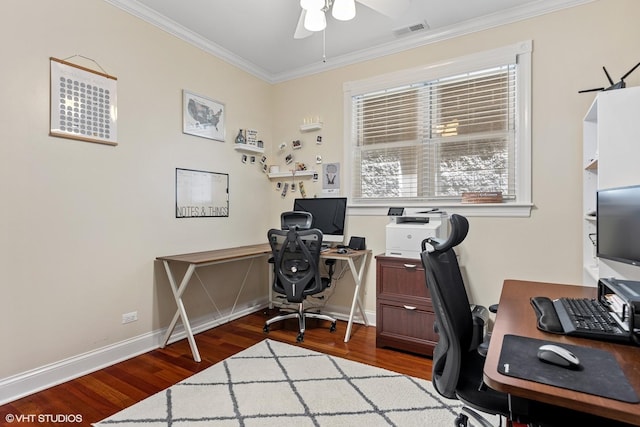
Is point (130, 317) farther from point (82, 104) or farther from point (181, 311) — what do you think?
point (82, 104)

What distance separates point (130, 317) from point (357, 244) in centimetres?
207

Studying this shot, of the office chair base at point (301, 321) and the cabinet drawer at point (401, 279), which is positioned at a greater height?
the cabinet drawer at point (401, 279)

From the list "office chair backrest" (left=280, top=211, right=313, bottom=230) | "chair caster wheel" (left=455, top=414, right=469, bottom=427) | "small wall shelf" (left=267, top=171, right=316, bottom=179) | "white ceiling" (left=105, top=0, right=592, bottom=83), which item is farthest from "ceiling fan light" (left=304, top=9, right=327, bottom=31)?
"chair caster wheel" (left=455, top=414, right=469, bottom=427)

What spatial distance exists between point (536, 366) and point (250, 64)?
12.3 ft

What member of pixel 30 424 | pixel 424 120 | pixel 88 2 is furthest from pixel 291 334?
pixel 88 2

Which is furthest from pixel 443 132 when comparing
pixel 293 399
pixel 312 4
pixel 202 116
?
pixel 293 399

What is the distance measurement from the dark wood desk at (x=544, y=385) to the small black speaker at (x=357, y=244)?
1750mm

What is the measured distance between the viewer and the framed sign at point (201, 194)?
119 inches

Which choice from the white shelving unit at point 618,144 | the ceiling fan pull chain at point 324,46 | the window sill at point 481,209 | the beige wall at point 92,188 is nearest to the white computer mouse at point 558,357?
the white shelving unit at point 618,144

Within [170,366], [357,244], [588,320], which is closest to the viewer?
[588,320]

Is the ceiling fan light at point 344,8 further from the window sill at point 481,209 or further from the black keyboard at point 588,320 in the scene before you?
the black keyboard at point 588,320

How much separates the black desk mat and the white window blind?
208 cm

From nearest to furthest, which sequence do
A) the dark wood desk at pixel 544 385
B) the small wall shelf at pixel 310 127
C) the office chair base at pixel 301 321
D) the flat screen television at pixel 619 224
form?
the dark wood desk at pixel 544 385, the flat screen television at pixel 619 224, the office chair base at pixel 301 321, the small wall shelf at pixel 310 127

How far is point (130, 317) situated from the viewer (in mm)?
2645
